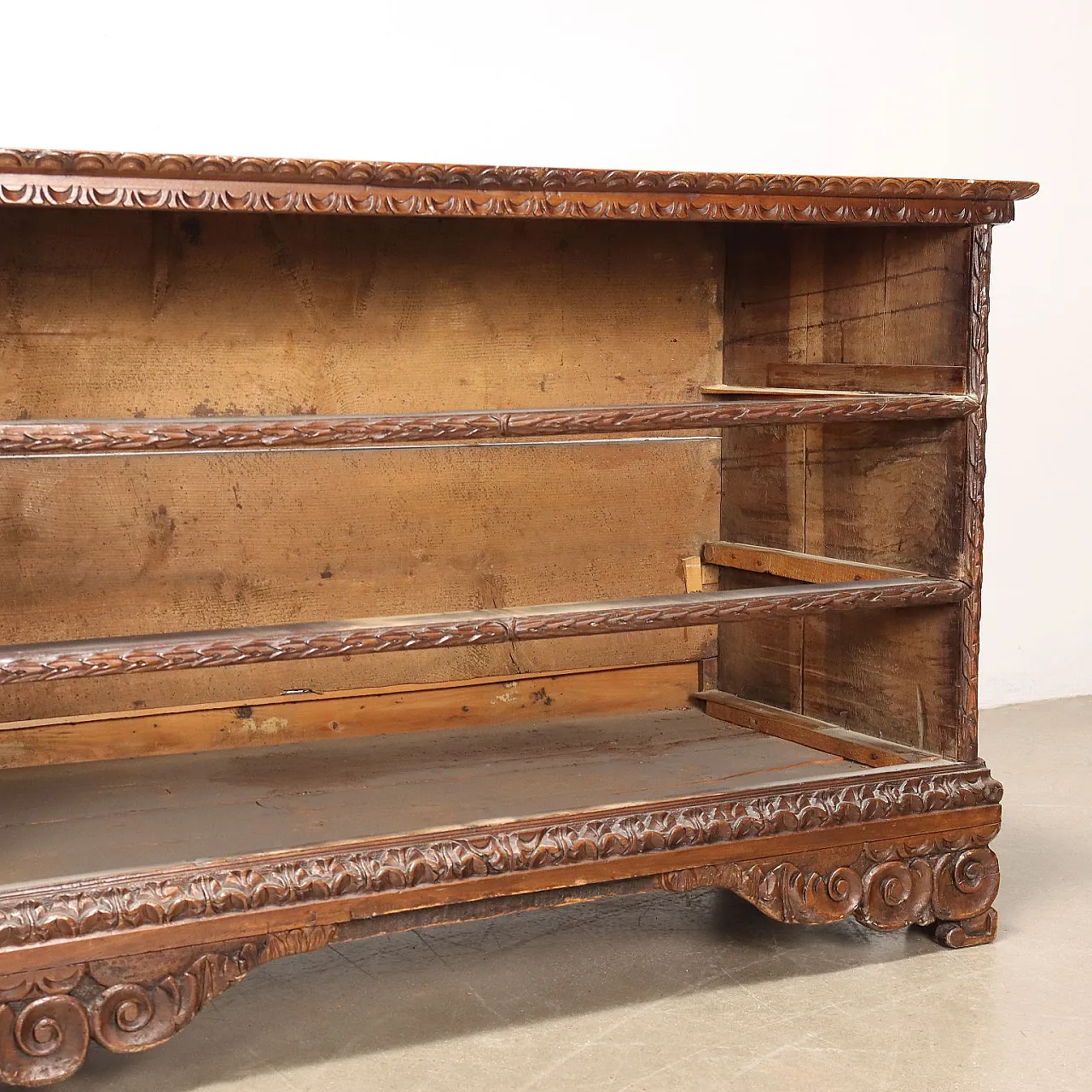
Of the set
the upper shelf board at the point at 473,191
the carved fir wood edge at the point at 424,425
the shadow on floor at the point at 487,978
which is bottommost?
the shadow on floor at the point at 487,978

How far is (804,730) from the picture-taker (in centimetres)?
306

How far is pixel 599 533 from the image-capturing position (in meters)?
3.29

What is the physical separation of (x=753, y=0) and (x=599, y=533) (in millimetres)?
2004

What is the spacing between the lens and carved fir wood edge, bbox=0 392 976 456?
6.95 ft

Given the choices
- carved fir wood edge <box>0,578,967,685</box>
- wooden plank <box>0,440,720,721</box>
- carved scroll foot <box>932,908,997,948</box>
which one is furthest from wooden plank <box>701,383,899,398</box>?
carved scroll foot <box>932,908,997,948</box>

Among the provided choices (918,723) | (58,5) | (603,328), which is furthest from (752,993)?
(58,5)

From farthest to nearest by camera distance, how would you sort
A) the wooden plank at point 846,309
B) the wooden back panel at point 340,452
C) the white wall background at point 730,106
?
the white wall background at point 730,106, the wooden back panel at point 340,452, the wooden plank at point 846,309

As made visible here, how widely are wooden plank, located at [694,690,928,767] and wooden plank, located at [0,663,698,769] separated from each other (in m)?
0.14

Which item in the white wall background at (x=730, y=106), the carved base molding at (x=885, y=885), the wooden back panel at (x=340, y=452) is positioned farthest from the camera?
the white wall background at (x=730, y=106)

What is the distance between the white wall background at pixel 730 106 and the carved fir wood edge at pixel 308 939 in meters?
2.24

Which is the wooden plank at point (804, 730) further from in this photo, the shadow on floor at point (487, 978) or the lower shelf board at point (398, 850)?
the shadow on floor at point (487, 978)

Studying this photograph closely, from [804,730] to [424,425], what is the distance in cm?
121

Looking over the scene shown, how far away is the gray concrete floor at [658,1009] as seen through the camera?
221cm

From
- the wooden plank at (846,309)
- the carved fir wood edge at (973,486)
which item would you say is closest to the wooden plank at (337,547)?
the wooden plank at (846,309)
